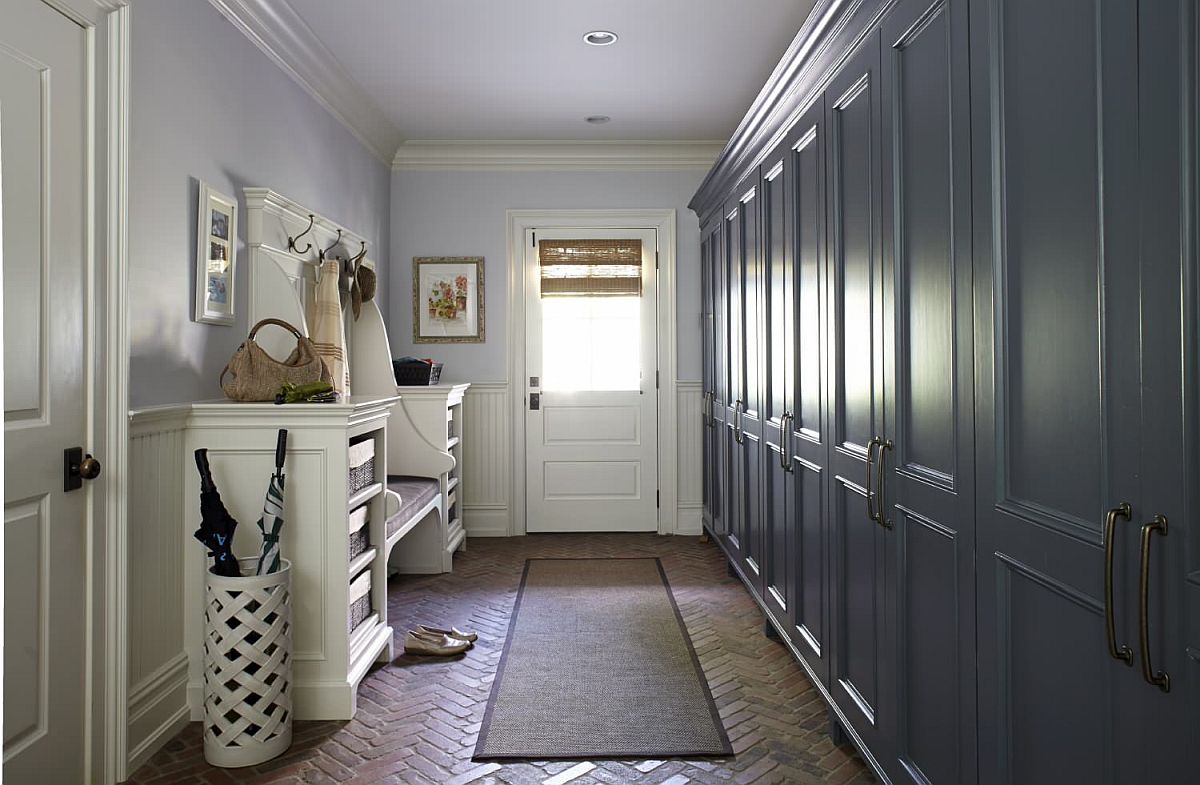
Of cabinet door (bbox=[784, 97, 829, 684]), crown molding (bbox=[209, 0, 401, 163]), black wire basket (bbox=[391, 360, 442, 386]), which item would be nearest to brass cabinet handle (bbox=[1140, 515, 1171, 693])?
cabinet door (bbox=[784, 97, 829, 684])

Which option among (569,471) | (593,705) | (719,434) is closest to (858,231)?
(593,705)

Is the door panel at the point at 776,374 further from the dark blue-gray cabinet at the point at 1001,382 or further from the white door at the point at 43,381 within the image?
the white door at the point at 43,381

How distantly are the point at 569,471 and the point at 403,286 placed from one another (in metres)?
1.65

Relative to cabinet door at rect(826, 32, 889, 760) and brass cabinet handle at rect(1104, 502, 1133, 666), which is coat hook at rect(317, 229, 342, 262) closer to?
cabinet door at rect(826, 32, 889, 760)

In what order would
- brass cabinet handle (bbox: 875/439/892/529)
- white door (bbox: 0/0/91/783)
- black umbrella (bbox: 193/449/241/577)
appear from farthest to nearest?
1. black umbrella (bbox: 193/449/241/577)
2. brass cabinet handle (bbox: 875/439/892/529)
3. white door (bbox: 0/0/91/783)

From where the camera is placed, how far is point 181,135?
2.83 metres

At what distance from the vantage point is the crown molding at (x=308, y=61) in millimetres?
3314

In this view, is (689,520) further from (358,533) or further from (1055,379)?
(1055,379)

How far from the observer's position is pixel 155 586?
2.65 metres

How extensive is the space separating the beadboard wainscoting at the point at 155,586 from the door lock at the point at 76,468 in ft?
0.76

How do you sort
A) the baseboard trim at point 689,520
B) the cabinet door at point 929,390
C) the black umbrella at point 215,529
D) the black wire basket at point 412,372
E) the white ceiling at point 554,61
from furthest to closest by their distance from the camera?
the baseboard trim at point 689,520
the black wire basket at point 412,372
the white ceiling at point 554,61
the black umbrella at point 215,529
the cabinet door at point 929,390

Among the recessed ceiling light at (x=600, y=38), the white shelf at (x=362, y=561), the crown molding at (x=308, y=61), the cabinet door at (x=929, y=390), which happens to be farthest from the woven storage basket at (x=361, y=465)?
the recessed ceiling light at (x=600, y=38)

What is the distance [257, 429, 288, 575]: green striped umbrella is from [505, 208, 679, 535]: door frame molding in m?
3.12

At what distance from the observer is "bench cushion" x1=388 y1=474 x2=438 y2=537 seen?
3.77 metres
